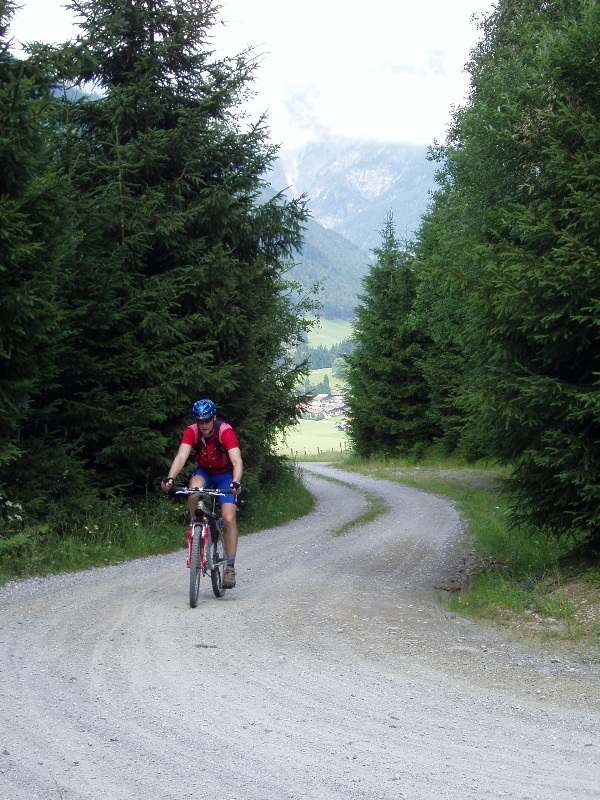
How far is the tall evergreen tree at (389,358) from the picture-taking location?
3878cm

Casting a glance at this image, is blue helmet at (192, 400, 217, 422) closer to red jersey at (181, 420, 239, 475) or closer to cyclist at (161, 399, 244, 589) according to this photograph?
cyclist at (161, 399, 244, 589)

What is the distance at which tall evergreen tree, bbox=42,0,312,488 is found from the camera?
43.3 ft

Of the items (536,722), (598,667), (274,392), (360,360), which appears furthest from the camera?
(360,360)

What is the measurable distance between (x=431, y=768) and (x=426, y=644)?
2.88 meters

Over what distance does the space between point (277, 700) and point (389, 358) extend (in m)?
34.5

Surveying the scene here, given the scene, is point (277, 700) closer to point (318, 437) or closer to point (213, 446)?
point (213, 446)

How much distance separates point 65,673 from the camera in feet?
19.2

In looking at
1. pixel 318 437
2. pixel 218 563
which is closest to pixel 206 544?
pixel 218 563

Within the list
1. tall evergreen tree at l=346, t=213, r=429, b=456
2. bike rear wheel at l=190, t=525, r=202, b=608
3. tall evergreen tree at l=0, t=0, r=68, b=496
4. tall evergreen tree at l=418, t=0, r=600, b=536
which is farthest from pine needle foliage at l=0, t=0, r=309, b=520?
tall evergreen tree at l=346, t=213, r=429, b=456

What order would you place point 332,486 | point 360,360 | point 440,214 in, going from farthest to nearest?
point 360,360, point 332,486, point 440,214

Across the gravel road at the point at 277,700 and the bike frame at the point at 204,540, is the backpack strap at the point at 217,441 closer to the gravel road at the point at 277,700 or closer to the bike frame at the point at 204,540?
the bike frame at the point at 204,540

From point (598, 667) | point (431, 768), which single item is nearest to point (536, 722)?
point (431, 768)

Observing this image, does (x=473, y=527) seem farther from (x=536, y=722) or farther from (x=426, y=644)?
(x=536, y=722)

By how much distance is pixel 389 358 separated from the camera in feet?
129
